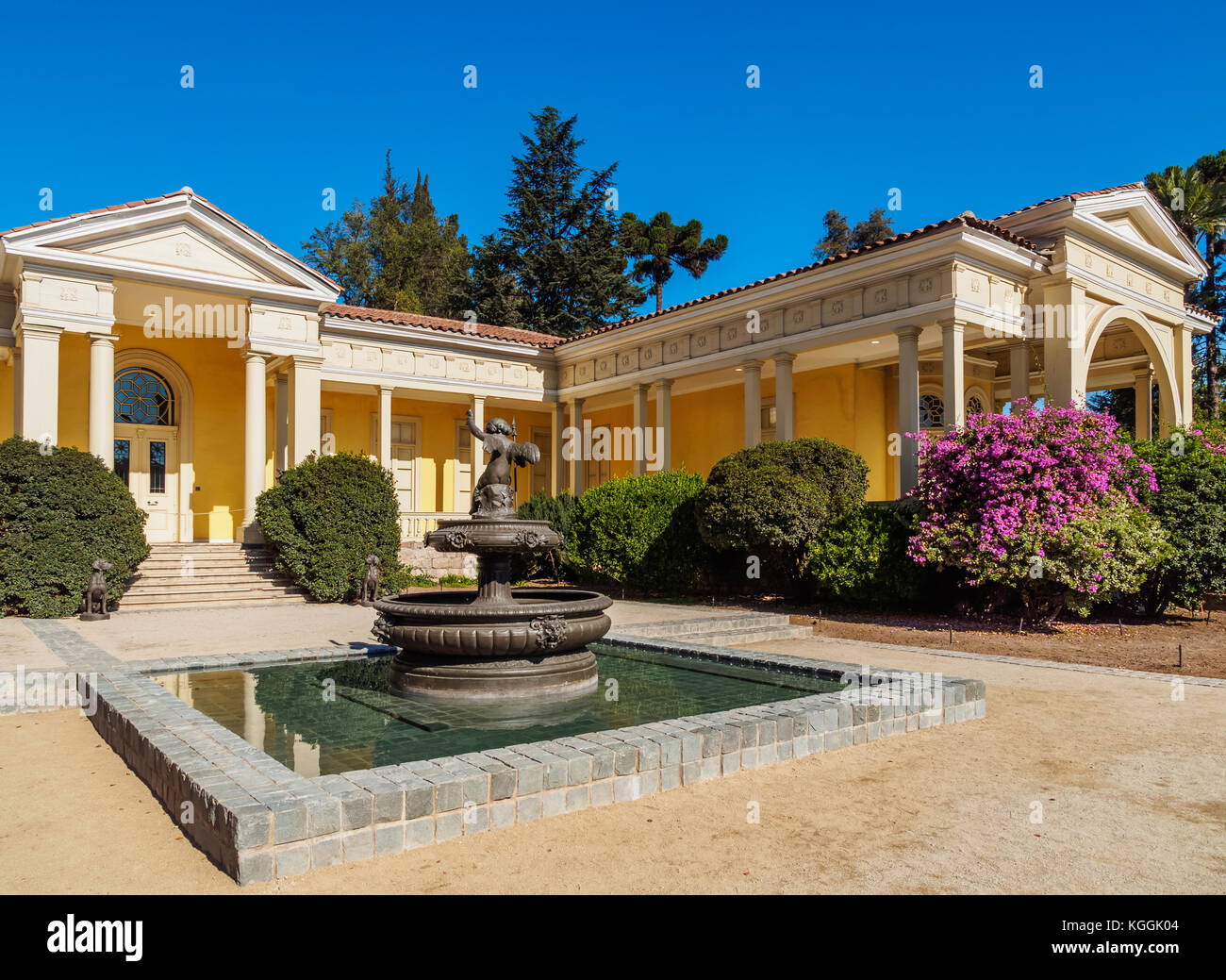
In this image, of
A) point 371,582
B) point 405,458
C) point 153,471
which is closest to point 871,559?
point 371,582

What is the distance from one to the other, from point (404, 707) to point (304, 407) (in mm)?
13587

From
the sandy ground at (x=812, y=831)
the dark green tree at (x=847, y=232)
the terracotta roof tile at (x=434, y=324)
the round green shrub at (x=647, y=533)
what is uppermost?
the dark green tree at (x=847, y=232)

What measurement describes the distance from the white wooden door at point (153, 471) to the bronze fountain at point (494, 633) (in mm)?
14807

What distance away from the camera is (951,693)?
259 inches

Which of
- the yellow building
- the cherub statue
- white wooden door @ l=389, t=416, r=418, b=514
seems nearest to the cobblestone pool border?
the cherub statue

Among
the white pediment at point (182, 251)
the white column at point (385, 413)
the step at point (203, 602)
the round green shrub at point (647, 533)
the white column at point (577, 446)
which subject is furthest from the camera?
the white column at point (577, 446)

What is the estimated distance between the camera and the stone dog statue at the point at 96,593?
1272 cm

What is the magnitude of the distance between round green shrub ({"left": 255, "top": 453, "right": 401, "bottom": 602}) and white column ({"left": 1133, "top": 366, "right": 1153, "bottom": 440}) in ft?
56.2

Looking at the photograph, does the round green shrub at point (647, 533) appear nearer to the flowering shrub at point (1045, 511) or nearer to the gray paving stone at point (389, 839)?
the flowering shrub at point (1045, 511)

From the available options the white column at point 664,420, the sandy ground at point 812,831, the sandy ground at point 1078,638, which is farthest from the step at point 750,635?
the white column at point 664,420

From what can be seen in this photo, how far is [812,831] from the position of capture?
411 cm

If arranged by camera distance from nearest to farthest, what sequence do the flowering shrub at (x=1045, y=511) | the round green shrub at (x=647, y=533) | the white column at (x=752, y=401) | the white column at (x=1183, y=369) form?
1. the flowering shrub at (x=1045, y=511)
2. the round green shrub at (x=647, y=533)
3. the white column at (x=752, y=401)
4. the white column at (x=1183, y=369)

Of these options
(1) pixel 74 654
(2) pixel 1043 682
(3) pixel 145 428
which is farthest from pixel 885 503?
(3) pixel 145 428
